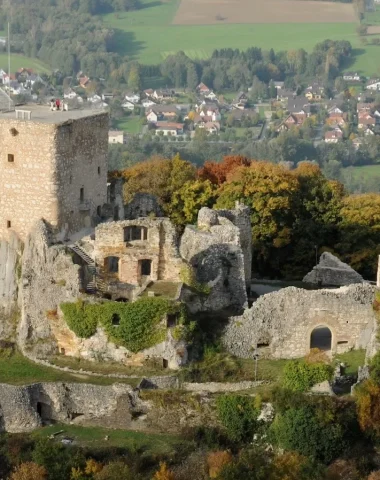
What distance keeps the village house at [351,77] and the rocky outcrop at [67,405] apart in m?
114

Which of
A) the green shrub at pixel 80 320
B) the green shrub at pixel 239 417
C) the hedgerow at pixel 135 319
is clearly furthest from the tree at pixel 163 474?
the green shrub at pixel 80 320

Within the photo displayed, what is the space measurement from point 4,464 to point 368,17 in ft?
457

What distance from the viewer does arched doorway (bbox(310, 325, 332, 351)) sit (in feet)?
113

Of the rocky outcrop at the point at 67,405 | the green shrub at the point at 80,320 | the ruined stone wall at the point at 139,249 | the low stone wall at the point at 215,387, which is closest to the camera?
the rocky outcrop at the point at 67,405

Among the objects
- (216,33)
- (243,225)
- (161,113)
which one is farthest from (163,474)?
(216,33)

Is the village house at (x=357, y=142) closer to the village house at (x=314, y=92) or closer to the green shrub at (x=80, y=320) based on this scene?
the village house at (x=314, y=92)

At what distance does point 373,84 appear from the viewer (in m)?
141

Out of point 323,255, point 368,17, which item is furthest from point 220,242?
point 368,17

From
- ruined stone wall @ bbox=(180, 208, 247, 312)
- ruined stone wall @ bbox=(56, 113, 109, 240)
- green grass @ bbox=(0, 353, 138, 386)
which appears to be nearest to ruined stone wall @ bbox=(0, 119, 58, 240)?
ruined stone wall @ bbox=(56, 113, 109, 240)

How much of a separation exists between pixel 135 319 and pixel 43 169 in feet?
16.6

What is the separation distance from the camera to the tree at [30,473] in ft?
97.8

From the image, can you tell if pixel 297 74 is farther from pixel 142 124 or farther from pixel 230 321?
pixel 230 321

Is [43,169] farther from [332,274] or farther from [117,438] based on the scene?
[332,274]

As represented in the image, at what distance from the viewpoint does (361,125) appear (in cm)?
12169
